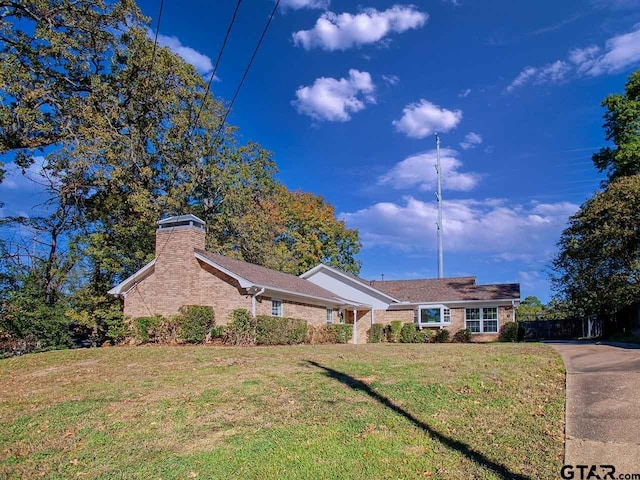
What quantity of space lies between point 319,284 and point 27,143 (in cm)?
1762

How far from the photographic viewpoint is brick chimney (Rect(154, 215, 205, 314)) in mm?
18766

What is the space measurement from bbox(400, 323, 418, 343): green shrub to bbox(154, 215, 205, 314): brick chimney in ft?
41.4

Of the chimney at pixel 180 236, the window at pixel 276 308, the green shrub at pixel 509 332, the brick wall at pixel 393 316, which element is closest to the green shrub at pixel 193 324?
the chimney at pixel 180 236

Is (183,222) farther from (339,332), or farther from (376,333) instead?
(376,333)

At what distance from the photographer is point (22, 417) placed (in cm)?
707

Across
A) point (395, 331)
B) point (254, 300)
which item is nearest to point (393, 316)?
point (395, 331)

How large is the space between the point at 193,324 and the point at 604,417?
14383mm

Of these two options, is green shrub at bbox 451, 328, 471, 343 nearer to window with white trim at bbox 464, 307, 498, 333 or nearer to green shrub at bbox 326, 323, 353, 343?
window with white trim at bbox 464, 307, 498, 333

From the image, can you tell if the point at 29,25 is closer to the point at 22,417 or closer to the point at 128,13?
the point at 128,13

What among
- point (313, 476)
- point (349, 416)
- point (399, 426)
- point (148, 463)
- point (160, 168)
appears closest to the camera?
point (313, 476)

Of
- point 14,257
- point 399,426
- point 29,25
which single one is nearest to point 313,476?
point 399,426

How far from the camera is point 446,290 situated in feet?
90.4

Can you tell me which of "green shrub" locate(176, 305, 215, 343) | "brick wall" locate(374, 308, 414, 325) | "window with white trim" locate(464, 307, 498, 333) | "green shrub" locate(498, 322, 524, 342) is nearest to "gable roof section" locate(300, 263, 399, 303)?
"brick wall" locate(374, 308, 414, 325)

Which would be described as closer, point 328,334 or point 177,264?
point 177,264
